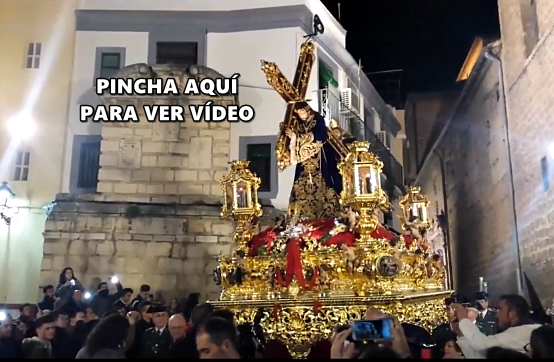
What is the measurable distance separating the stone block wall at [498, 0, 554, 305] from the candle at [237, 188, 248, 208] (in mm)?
4824

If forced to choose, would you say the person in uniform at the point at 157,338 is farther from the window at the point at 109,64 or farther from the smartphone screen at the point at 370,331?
the window at the point at 109,64

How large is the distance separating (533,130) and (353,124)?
494 cm

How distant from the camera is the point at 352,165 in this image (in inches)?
191

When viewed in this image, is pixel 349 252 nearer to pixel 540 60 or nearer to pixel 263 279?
pixel 263 279

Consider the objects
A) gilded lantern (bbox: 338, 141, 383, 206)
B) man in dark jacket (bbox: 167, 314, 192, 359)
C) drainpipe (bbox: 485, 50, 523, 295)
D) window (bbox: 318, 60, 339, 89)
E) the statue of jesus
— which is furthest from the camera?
window (bbox: 318, 60, 339, 89)

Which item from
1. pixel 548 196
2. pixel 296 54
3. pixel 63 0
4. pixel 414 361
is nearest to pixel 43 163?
pixel 63 0

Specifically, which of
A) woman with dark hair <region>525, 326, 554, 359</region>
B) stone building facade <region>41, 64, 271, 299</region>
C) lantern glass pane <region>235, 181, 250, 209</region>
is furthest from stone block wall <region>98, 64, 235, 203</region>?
→ woman with dark hair <region>525, 326, 554, 359</region>

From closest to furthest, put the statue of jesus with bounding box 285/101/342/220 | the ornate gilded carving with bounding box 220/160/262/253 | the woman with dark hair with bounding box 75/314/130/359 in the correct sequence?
1. the woman with dark hair with bounding box 75/314/130/359
2. the ornate gilded carving with bounding box 220/160/262/253
3. the statue of jesus with bounding box 285/101/342/220

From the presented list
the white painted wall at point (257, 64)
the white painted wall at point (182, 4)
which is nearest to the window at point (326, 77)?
the white painted wall at point (257, 64)

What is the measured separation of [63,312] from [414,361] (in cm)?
342

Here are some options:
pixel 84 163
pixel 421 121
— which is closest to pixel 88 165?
pixel 84 163

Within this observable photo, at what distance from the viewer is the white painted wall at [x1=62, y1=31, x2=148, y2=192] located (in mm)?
10547

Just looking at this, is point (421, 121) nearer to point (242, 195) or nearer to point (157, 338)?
point (242, 195)

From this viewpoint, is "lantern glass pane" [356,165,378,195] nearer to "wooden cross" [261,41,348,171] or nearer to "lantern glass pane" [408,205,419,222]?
"wooden cross" [261,41,348,171]
